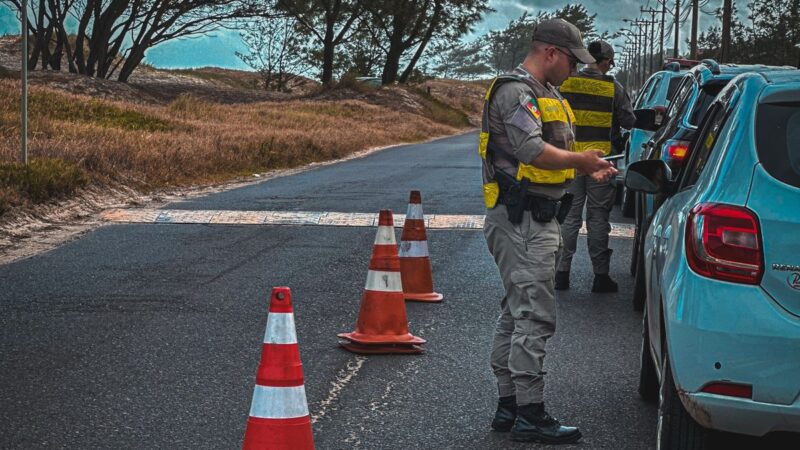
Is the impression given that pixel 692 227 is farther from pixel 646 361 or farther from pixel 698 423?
pixel 646 361

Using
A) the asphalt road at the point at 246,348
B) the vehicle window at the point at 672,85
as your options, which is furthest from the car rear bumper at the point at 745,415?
the vehicle window at the point at 672,85

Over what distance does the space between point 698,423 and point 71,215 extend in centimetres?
1130

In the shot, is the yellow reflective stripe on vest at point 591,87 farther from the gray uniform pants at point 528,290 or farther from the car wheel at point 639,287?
the gray uniform pants at point 528,290

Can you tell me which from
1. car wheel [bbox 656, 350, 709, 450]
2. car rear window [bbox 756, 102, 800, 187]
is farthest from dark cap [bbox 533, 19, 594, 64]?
car wheel [bbox 656, 350, 709, 450]

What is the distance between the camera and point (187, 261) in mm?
11055

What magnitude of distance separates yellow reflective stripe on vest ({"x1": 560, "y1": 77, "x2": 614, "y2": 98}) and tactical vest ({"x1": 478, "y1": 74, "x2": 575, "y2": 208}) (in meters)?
3.88

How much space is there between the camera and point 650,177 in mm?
5797

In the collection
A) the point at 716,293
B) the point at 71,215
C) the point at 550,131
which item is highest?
the point at 550,131

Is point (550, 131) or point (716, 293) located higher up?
point (550, 131)

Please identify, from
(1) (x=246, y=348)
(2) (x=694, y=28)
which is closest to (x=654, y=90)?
(1) (x=246, y=348)

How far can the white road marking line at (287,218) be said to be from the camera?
1391 cm

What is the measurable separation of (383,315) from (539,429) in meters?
2.05

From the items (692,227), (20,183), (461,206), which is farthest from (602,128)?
(20,183)

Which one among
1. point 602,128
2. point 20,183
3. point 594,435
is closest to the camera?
point 594,435
